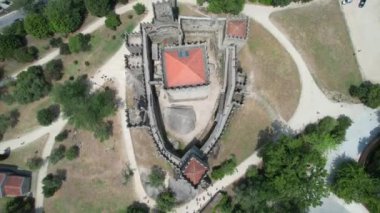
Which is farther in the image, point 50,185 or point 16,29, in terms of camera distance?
point 16,29

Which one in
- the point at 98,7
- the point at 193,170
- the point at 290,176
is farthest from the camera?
the point at 98,7

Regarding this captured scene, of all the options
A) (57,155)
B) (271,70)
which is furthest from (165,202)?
(271,70)

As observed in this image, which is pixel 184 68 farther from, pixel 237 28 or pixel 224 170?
pixel 224 170

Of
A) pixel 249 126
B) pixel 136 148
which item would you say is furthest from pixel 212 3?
pixel 136 148

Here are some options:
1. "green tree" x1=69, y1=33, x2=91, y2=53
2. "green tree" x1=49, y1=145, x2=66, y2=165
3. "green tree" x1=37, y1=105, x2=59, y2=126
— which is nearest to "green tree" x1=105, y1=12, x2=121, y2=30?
"green tree" x1=69, y1=33, x2=91, y2=53

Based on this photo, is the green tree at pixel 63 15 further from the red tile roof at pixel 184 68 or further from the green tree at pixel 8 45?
the red tile roof at pixel 184 68

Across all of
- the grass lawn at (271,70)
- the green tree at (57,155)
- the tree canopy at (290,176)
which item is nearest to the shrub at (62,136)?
the green tree at (57,155)

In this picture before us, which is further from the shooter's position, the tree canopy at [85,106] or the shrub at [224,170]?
the tree canopy at [85,106]

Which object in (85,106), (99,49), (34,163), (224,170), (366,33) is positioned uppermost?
(366,33)

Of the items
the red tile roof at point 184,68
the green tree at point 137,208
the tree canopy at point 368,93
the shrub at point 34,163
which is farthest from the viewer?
the shrub at point 34,163
